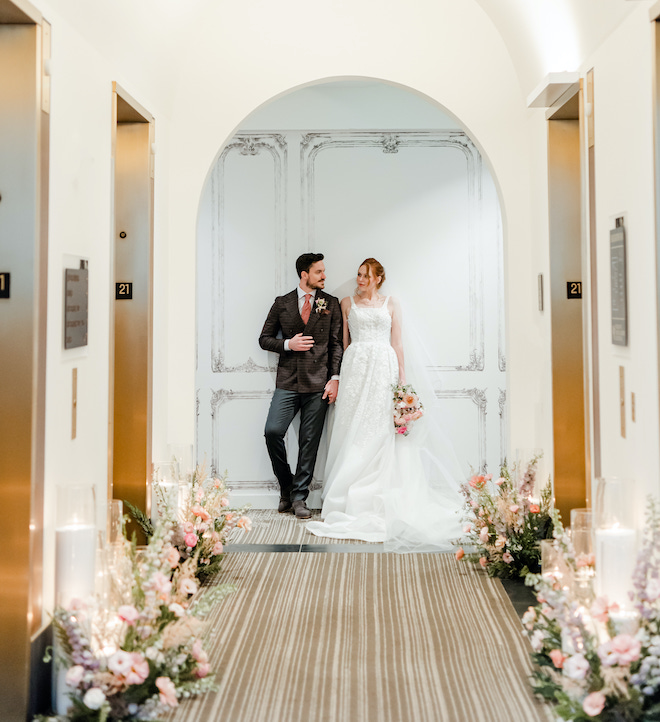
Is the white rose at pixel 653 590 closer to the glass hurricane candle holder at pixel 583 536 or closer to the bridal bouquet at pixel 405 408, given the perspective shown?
the glass hurricane candle holder at pixel 583 536

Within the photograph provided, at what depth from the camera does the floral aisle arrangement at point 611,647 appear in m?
2.42

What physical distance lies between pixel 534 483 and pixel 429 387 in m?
1.77

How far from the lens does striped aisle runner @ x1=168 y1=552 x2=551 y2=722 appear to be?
2.97m

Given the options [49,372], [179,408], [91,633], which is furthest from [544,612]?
[179,408]

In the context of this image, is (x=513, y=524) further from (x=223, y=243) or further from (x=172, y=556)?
(x=223, y=243)

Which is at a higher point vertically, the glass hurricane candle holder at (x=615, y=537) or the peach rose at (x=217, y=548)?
the glass hurricane candle holder at (x=615, y=537)

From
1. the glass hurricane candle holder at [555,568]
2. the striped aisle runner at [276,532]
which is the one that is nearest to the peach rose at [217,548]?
the striped aisle runner at [276,532]

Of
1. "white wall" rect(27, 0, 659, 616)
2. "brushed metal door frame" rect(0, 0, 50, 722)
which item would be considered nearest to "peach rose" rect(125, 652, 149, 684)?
"brushed metal door frame" rect(0, 0, 50, 722)

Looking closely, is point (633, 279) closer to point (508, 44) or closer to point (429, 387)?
point (508, 44)

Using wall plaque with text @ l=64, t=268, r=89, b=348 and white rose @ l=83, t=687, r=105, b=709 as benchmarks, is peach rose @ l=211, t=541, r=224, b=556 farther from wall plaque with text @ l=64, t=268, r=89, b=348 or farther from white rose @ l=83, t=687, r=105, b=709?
white rose @ l=83, t=687, r=105, b=709

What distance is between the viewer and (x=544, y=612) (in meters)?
2.89

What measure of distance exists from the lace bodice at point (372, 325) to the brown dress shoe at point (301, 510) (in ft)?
4.04

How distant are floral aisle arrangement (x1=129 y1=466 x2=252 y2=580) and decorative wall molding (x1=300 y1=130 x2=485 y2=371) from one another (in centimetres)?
252

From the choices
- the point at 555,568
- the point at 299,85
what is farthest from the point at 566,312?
the point at 299,85
